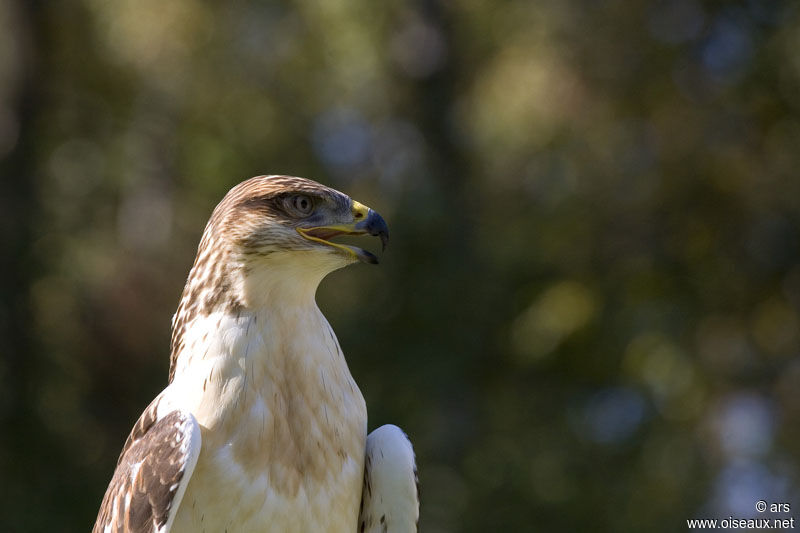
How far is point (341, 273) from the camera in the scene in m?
15.6

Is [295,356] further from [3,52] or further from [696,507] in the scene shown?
[3,52]

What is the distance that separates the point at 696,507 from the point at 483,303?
151 inches

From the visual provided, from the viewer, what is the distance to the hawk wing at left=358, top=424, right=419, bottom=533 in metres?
4.35

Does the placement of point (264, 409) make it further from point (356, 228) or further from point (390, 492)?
point (356, 228)

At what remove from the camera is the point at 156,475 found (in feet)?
13.2

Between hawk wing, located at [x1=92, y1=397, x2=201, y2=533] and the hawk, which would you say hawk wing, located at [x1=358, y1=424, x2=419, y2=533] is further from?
hawk wing, located at [x1=92, y1=397, x2=201, y2=533]

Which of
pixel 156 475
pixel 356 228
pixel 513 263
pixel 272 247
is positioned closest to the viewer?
pixel 156 475

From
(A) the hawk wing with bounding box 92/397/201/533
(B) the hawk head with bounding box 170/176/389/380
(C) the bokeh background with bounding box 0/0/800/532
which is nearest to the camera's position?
(A) the hawk wing with bounding box 92/397/201/533

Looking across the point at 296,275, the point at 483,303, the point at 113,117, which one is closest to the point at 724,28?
the point at 483,303

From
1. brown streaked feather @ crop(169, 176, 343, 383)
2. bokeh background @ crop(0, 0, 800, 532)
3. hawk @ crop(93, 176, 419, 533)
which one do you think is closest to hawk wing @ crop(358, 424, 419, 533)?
hawk @ crop(93, 176, 419, 533)

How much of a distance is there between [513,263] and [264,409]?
11794mm

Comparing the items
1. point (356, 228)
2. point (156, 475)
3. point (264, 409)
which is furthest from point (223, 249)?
point (156, 475)

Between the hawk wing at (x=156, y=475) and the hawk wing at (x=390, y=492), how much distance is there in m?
0.74

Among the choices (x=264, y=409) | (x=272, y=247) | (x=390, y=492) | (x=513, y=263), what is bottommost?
(x=513, y=263)
